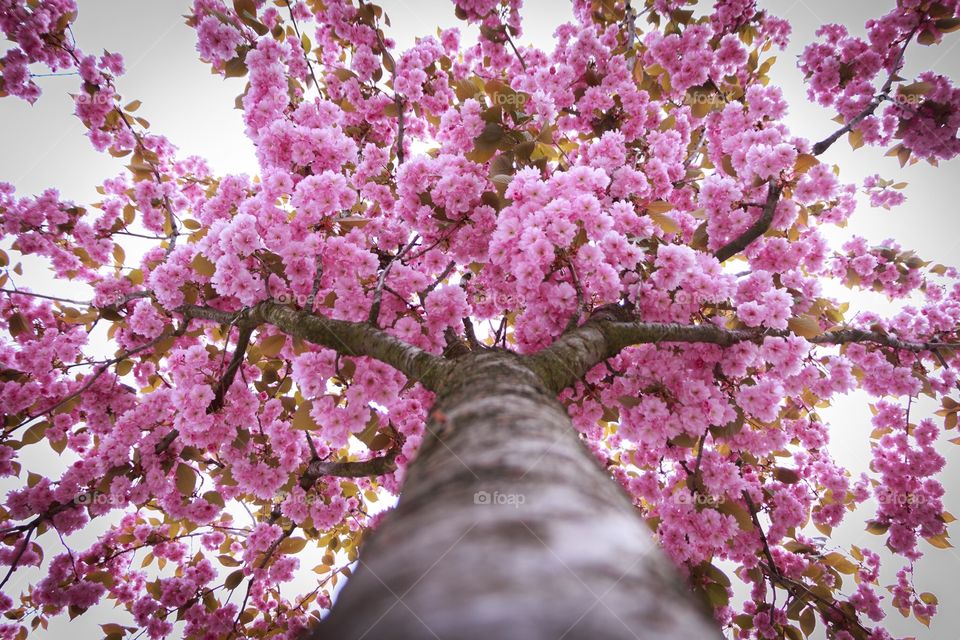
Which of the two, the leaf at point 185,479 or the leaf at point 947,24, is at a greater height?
the leaf at point 947,24

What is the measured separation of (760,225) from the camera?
11.2 ft

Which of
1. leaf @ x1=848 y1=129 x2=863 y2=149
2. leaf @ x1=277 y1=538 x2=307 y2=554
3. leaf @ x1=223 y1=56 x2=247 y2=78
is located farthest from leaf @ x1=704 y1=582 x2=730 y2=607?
leaf @ x1=223 y1=56 x2=247 y2=78

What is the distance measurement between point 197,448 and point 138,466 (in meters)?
0.56

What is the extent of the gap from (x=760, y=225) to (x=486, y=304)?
2.55 meters

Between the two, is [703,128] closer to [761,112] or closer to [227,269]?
[761,112]

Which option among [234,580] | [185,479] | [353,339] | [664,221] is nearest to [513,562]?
[353,339]

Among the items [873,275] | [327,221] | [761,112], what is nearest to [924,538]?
[873,275]

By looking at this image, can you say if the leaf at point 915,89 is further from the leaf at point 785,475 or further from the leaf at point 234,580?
the leaf at point 234,580

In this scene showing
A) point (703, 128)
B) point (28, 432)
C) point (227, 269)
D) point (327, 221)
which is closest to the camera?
point (227, 269)

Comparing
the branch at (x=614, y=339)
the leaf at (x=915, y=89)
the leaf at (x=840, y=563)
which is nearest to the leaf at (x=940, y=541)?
the leaf at (x=840, y=563)

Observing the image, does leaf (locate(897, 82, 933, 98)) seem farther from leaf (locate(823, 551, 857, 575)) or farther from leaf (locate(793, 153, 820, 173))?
leaf (locate(823, 551, 857, 575))

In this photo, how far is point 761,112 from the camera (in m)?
3.97

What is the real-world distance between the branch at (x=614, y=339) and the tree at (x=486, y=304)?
1.1 inches

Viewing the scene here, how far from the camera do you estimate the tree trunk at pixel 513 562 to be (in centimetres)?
48
